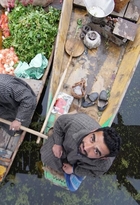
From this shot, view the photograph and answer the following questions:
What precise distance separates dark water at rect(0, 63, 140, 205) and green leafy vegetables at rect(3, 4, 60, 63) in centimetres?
151

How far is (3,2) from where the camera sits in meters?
5.20

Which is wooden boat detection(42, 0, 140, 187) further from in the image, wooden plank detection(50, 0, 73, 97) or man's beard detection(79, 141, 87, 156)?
man's beard detection(79, 141, 87, 156)

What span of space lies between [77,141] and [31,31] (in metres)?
2.61

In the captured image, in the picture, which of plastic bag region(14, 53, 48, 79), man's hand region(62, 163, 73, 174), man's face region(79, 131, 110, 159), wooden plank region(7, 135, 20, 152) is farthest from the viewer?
plastic bag region(14, 53, 48, 79)

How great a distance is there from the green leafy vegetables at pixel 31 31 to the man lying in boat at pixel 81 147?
186cm

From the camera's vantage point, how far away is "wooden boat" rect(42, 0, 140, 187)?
450 centimetres

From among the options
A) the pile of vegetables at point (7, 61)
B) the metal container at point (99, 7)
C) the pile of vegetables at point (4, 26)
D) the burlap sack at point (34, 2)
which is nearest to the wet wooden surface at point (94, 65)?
the metal container at point (99, 7)

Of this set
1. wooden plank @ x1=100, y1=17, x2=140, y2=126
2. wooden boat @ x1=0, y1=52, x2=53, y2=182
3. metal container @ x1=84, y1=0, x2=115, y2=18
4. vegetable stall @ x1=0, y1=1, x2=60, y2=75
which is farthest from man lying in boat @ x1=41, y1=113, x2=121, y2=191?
metal container @ x1=84, y1=0, x2=115, y2=18

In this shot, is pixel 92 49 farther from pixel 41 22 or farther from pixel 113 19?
pixel 41 22

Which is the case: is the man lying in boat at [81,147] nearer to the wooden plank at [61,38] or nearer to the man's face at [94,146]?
the man's face at [94,146]

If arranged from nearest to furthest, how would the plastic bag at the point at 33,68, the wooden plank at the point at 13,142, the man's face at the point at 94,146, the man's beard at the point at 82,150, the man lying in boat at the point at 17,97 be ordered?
the man's face at the point at 94,146, the man's beard at the point at 82,150, the man lying in boat at the point at 17,97, the wooden plank at the point at 13,142, the plastic bag at the point at 33,68

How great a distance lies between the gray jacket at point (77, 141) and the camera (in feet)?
9.66

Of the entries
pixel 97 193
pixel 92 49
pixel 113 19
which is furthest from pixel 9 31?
pixel 97 193

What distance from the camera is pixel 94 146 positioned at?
2.65 metres
